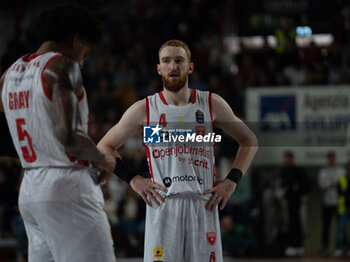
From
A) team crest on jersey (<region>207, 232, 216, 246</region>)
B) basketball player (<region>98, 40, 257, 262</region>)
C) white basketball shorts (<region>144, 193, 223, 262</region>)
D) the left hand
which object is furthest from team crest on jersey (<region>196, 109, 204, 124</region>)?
team crest on jersey (<region>207, 232, 216, 246</region>)

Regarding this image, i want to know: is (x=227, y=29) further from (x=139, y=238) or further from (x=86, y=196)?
(x=86, y=196)

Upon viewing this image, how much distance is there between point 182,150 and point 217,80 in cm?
935

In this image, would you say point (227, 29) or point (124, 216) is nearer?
point (124, 216)

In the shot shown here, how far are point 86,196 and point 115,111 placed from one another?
987 cm

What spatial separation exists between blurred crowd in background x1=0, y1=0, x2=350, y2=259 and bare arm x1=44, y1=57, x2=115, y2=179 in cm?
816

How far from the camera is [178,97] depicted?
5.05 m

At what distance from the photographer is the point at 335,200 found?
523 inches

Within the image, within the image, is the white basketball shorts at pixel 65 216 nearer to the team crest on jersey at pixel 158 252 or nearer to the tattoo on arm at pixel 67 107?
the tattoo on arm at pixel 67 107

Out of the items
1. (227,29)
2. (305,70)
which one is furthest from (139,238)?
(227,29)

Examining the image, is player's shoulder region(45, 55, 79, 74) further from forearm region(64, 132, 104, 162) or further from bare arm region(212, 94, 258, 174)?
bare arm region(212, 94, 258, 174)

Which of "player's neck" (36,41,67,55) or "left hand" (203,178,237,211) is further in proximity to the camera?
"left hand" (203,178,237,211)

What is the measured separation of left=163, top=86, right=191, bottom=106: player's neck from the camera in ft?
16.5

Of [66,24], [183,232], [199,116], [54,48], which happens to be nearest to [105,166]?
[54,48]

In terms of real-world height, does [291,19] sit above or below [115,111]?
above
